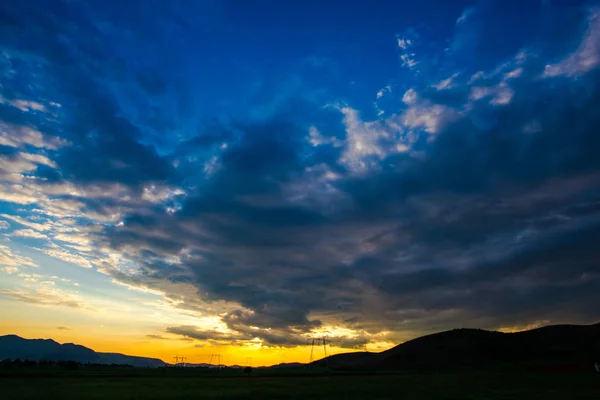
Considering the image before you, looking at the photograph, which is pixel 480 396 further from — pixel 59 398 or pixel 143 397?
pixel 59 398

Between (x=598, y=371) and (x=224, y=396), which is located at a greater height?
(x=598, y=371)

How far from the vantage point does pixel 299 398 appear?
76.6m

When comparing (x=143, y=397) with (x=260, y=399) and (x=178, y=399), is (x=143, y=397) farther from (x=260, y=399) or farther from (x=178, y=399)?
(x=260, y=399)

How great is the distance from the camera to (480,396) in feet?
257

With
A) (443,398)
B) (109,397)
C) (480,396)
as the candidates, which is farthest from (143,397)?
(480,396)

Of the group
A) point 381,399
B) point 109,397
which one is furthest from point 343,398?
point 109,397

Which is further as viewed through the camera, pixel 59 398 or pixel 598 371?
pixel 598 371

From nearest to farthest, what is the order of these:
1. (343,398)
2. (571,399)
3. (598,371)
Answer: (571,399), (343,398), (598,371)

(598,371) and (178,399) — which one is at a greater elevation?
(598,371)

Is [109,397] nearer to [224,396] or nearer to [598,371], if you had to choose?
[224,396]

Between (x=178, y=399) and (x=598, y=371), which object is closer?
(x=178, y=399)

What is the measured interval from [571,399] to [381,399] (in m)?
31.6

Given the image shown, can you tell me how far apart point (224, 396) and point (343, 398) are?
72.8 feet

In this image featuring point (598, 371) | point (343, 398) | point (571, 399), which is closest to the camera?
point (571, 399)
